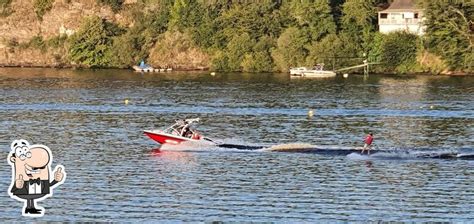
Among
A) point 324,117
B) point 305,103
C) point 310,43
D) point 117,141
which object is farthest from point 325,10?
point 117,141

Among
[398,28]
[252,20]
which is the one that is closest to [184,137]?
[398,28]

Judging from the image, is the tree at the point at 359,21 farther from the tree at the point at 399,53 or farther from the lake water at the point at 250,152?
the lake water at the point at 250,152

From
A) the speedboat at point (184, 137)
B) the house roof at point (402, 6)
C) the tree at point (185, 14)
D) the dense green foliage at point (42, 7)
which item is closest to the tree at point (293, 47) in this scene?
the house roof at point (402, 6)

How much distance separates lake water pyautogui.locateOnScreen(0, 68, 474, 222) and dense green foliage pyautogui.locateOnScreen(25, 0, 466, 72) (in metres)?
8.59

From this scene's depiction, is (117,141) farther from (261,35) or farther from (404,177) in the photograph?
(261,35)

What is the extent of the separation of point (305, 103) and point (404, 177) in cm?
3910

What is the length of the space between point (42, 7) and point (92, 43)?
48.8 ft

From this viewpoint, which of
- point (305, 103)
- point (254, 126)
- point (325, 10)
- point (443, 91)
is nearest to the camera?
point (254, 126)

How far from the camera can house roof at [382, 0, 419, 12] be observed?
14125 centimetres

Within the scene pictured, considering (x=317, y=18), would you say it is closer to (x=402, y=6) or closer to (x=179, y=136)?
(x=402, y=6)

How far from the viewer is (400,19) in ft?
465

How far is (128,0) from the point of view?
542ft

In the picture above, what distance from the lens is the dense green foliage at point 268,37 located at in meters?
133

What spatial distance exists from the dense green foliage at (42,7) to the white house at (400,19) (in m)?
51.1
